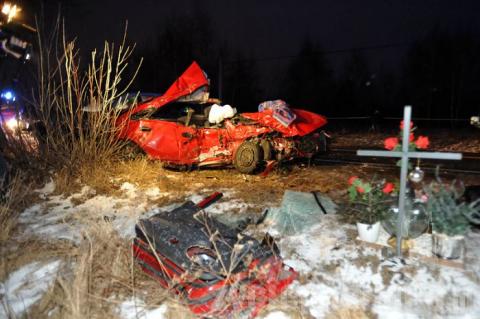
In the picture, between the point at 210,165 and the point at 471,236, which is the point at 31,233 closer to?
the point at 210,165

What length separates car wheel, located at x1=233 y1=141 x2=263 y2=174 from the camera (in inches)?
276

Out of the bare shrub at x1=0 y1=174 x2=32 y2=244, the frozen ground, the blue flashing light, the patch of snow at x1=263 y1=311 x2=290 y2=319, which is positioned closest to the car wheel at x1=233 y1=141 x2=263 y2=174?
the frozen ground

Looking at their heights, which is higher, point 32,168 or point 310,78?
point 310,78

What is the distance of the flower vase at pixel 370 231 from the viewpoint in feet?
13.6

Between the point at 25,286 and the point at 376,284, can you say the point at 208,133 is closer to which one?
the point at 25,286

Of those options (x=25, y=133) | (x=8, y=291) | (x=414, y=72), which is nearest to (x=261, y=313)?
(x=8, y=291)

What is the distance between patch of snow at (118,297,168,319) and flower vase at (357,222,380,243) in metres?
2.30

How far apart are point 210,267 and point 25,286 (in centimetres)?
196

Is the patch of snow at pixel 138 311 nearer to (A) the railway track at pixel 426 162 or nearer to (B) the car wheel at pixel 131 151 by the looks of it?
(B) the car wheel at pixel 131 151

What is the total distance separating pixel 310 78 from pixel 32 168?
96.9 ft

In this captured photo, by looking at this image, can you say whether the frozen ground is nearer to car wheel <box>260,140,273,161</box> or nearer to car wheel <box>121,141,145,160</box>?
car wheel <box>260,140,273,161</box>

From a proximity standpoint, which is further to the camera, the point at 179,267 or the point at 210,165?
the point at 210,165

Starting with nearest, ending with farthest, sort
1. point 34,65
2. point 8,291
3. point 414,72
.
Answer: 1. point 8,291
2. point 34,65
3. point 414,72

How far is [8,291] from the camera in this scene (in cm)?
367
